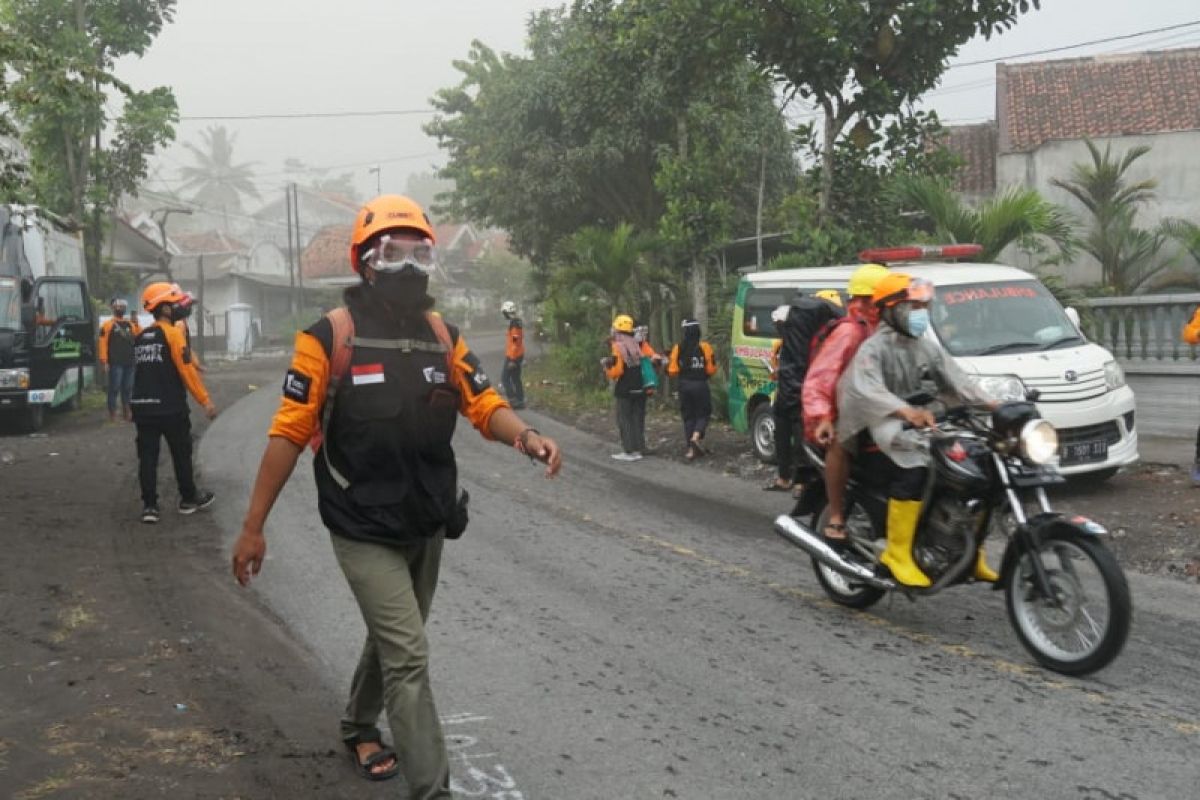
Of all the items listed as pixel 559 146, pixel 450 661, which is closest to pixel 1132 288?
pixel 559 146

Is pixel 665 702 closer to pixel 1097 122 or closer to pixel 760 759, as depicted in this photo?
pixel 760 759

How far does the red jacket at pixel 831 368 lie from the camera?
270 inches

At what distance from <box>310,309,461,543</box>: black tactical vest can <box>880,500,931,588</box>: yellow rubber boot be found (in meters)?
2.99

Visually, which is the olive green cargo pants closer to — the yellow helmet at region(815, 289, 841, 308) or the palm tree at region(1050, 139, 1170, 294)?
the yellow helmet at region(815, 289, 841, 308)

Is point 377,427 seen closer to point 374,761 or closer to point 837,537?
point 374,761

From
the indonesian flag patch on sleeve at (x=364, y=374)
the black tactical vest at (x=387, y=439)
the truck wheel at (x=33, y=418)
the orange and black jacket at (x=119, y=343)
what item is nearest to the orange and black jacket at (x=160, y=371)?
the black tactical vest at (x=387, y=439)

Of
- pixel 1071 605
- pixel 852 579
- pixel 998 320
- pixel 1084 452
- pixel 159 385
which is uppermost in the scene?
pixel 998 320

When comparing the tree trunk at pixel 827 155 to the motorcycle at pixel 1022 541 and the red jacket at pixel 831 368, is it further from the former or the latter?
the motorcycle at pixel 1022 541

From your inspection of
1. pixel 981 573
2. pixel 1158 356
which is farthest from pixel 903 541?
pixel 1158 356

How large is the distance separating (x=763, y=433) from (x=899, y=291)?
7.36 m

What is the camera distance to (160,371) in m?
10.6

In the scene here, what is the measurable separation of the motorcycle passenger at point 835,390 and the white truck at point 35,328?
13.8 m

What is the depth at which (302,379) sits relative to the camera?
13.4 ft

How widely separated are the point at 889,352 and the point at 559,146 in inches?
887
